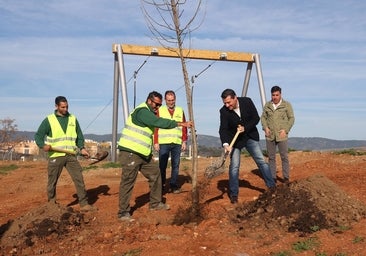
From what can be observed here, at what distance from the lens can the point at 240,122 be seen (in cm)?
650

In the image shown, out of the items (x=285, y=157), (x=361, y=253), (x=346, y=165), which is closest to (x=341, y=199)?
(x=361, y=253)

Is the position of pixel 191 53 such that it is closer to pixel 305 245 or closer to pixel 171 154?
pixel 171 154

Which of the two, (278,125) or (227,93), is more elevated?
(227,93)

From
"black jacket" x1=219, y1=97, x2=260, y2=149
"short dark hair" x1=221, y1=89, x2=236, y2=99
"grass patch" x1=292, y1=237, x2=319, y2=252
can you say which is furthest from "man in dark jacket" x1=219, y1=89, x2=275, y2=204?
"grass patch" x1=292, y1=237, x2=319, y2=252

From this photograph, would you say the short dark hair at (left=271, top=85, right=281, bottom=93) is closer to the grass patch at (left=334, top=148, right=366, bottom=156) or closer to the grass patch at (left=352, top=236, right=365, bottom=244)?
the grass patch at (left=352, top=236, right=365, bottom=244)

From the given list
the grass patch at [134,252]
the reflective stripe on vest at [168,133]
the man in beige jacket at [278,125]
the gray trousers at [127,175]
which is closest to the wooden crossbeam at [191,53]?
the reflective stripe on vest at [168,133]

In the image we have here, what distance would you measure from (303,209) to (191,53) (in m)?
7.91

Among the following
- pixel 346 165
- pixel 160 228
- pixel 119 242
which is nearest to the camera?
pixel 119 242

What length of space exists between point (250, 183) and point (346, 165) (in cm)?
313

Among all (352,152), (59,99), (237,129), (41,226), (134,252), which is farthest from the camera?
(352,152)

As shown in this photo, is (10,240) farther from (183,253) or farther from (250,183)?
(250,183)

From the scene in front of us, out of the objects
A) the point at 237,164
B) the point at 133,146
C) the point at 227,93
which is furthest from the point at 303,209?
the point at 133,146

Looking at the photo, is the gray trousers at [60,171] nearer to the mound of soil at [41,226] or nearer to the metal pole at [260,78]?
the mound of soil at [41,226]

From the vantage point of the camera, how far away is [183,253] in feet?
14.9
